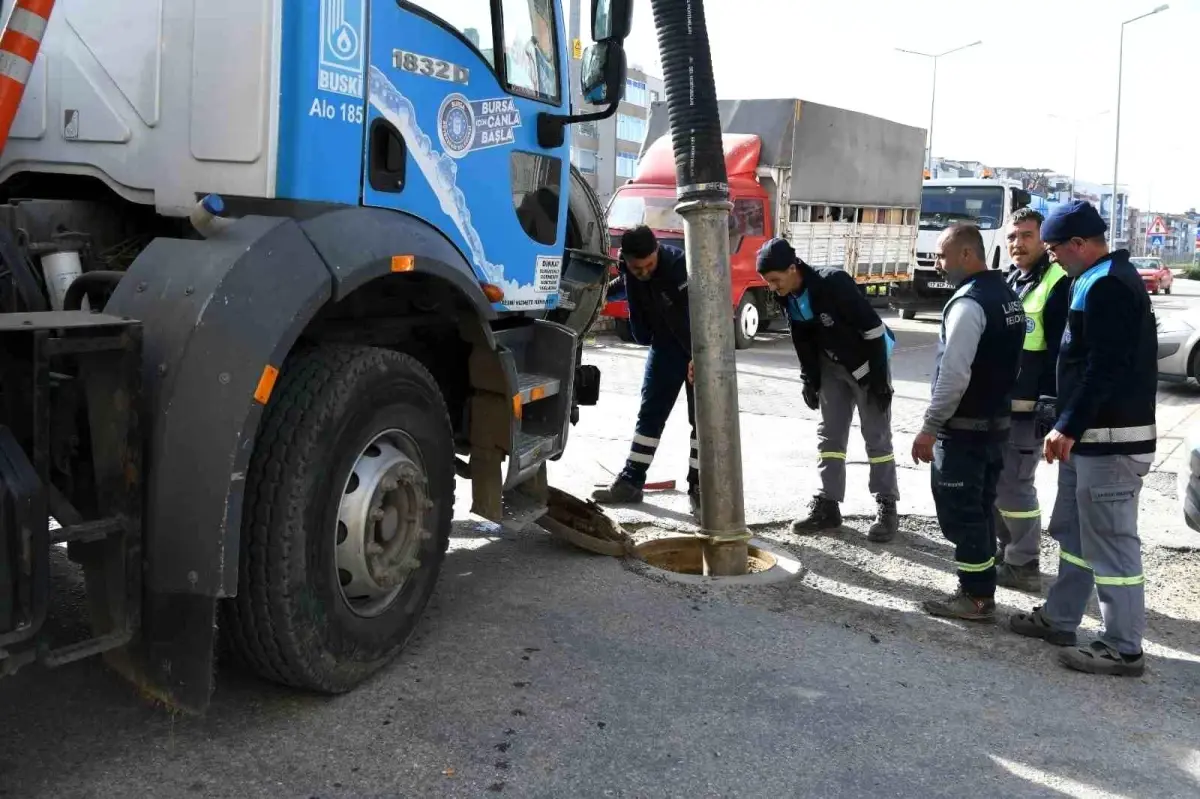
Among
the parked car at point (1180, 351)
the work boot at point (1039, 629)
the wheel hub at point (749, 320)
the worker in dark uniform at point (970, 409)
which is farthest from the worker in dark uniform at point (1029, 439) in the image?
the wheel hub at point (749, 320)

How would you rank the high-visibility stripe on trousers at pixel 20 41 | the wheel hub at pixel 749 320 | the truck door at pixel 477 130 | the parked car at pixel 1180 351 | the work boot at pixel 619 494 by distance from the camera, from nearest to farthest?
the high-visibility stripe on trousers at pixel 20 41 → the truck door at pixel 477 130 → the work boot at pixel 619 494 → the parked car at pixel 1180 351 → the wheel hub at pixel 749 320

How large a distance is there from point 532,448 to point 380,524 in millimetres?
1160

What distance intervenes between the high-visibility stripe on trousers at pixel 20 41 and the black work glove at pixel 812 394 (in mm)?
4299

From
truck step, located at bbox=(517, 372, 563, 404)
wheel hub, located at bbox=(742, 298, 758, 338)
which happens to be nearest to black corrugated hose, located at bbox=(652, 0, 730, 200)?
truck step, located at bbox=(517, 372, 563, 404)

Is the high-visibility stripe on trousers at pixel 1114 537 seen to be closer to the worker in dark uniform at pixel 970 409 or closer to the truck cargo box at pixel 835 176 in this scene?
the worker in dark uniform at pixel 970 409

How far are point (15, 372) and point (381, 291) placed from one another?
4.91 feet

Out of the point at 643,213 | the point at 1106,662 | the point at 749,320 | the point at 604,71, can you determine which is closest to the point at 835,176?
the point at 749,320

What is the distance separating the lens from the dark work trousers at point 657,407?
6.72 m

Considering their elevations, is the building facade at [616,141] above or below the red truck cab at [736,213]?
above

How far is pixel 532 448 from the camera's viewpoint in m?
4.79

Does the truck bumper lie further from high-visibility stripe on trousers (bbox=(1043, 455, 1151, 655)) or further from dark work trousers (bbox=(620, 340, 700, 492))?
high-visibility stripe on trousers (bbox=(1043, 455, 1151, 655))

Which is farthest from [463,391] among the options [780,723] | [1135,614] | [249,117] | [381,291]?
[1135,614]

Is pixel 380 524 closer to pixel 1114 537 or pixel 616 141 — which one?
pixel 1114 537

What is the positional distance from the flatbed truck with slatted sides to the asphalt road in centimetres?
24
